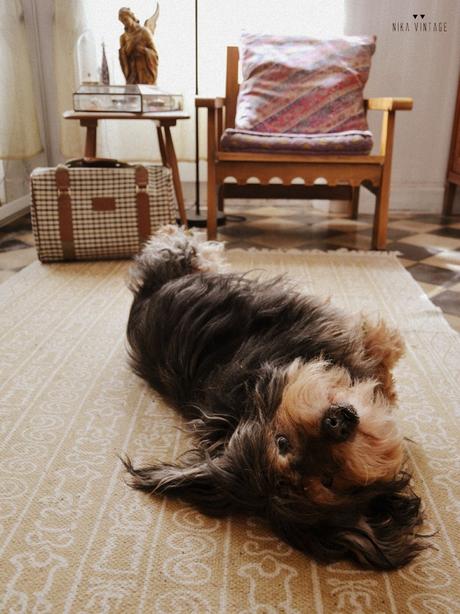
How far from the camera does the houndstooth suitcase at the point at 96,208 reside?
2.47 meters

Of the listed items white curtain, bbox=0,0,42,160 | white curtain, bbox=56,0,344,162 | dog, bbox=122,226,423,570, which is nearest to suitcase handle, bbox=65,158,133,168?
white curtain, bbox=0,0,42,160

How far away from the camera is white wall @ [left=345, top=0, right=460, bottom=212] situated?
11.3 ft

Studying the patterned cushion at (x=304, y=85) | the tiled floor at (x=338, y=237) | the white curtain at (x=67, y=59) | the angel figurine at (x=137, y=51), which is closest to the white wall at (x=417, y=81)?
the tiled floor at (x=338, y=237)

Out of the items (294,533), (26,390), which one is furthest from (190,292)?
(294,533)

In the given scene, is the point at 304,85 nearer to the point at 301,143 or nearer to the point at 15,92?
the point at 301,143

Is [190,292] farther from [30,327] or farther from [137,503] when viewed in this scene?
[30,327]

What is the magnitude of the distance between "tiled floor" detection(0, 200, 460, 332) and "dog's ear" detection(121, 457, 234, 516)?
129 cm

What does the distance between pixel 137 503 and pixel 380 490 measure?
44cm

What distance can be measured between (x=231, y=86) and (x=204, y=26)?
535mm

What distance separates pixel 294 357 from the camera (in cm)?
107

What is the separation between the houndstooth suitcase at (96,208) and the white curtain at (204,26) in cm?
123

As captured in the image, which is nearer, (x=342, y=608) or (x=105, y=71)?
(x=342, y=608)

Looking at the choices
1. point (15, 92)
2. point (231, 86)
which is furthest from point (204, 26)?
point (15, 92)

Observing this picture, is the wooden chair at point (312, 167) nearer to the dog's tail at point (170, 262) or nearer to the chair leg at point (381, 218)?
the chair leg at point (381, 218)
